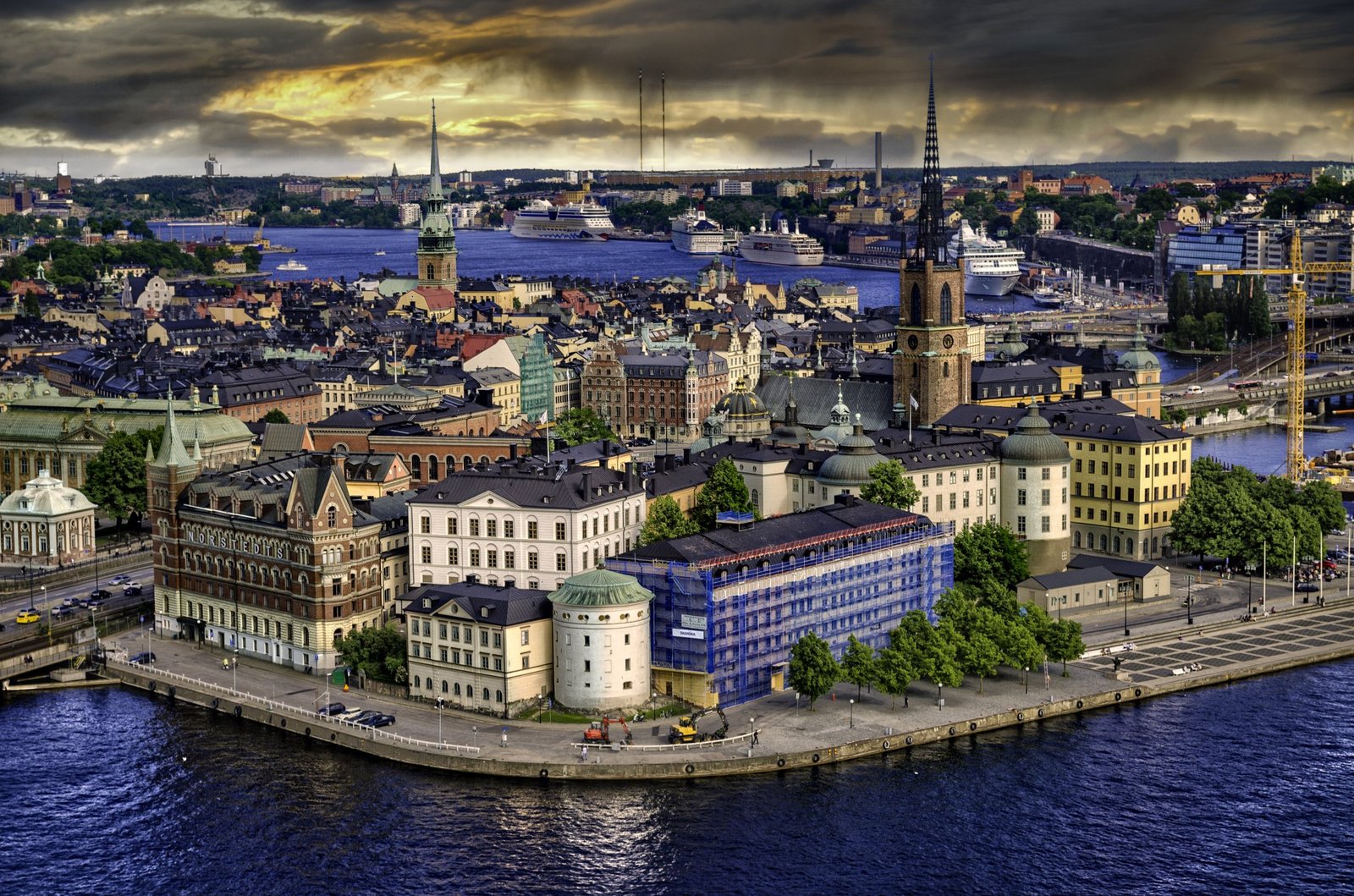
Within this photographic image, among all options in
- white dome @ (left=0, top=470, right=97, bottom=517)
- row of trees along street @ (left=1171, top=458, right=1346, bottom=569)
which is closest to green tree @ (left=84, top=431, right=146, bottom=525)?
white dome @ (left=0, top=470, right=97, bottom=517)

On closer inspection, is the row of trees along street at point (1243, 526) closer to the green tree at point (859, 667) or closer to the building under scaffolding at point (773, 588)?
the building under scaffolding at point (773, 588)

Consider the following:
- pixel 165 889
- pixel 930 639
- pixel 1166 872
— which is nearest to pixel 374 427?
pixel 930 639

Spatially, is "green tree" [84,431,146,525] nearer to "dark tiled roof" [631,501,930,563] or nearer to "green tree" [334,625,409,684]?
"green tree" [334,625,409,684]

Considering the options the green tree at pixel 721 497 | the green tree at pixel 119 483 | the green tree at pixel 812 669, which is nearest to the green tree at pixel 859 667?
the green tree at pixel 812 669

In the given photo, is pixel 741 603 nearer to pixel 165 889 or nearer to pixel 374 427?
pixel 165 889

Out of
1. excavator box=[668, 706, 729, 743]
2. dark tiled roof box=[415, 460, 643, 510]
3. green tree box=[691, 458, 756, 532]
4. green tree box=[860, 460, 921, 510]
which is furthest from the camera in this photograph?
green tree box=[691, 458, 756, 532]
